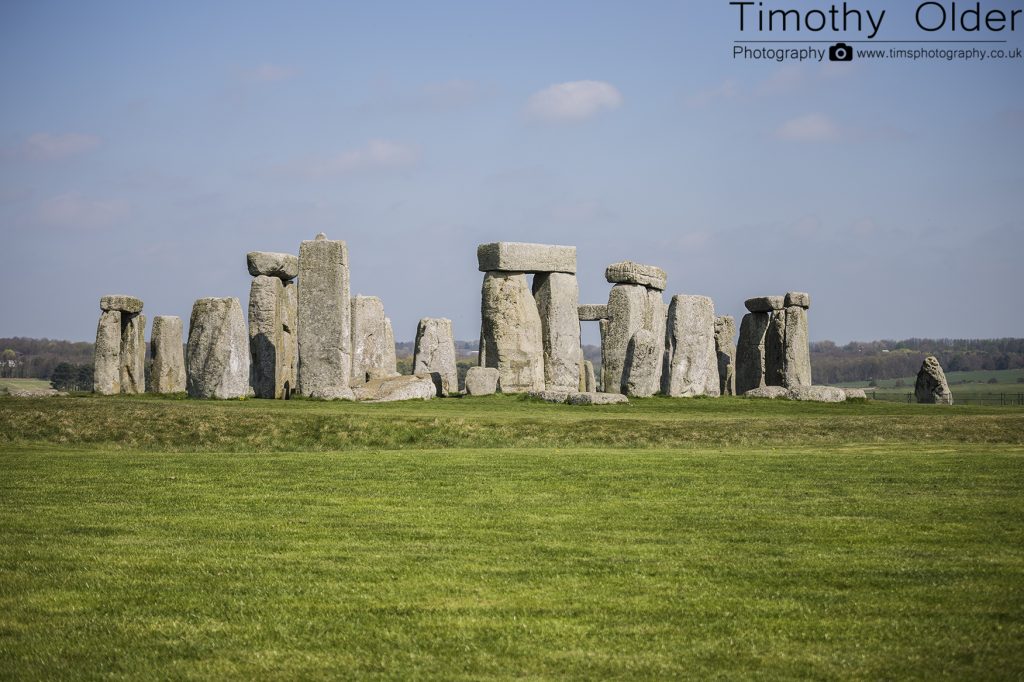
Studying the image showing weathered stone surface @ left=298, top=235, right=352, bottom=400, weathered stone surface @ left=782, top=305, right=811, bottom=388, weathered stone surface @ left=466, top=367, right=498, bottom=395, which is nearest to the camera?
weathered stone surface @ left=298, top=235, right=352, bottom=400

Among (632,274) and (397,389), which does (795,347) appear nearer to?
(632,274)

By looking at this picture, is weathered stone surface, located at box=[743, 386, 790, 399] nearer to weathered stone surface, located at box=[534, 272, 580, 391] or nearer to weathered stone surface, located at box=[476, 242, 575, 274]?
weathered stone surface, located at box=[534, 272, 580, 391]

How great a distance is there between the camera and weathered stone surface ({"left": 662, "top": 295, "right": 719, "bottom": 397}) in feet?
95.2

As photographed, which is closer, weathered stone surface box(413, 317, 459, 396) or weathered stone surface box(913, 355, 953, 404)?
weathered stone surface box(913, 355, 953, 404)

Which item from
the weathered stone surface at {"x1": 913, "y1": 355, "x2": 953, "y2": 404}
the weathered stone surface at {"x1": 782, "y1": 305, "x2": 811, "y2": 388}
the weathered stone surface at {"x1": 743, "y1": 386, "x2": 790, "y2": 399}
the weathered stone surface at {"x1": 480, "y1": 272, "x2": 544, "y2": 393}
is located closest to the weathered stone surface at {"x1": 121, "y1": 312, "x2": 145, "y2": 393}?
the weathered stone surface at {"x1": 480, "y1": 272, "x2": 544, "y2": 393}


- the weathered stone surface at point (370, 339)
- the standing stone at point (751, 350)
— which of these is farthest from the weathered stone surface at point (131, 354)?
the standing stone at point (751, 350)

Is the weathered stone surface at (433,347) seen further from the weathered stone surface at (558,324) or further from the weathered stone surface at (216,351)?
the weathered stone surface at (216,351)

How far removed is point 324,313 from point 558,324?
7.20m

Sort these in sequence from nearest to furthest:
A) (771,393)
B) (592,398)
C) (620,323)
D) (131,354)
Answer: (592,398) → (771,393) → (620,323) → (131,354)

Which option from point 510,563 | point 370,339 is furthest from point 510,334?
point 510,563

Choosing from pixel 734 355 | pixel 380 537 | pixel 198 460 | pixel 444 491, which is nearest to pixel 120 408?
pixel 198 460

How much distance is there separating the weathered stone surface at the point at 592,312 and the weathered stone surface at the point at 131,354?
12.5 metres

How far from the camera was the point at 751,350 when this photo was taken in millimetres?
32969

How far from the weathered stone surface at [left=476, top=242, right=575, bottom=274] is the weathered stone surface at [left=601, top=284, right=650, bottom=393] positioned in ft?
4.99
